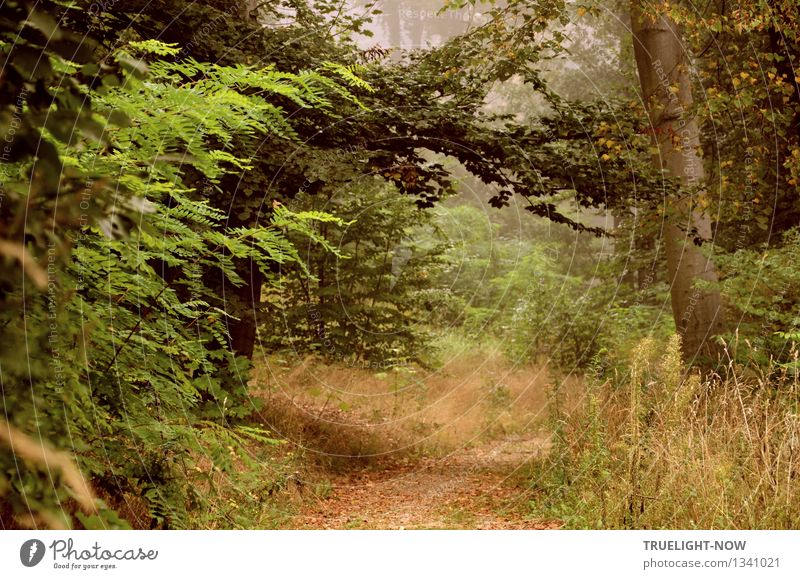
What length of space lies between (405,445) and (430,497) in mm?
2100

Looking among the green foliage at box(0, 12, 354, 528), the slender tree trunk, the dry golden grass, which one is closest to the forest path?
the dry golden grass

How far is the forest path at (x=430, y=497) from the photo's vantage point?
5.51 metres

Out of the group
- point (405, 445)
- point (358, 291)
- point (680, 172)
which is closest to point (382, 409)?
point (405, 445)

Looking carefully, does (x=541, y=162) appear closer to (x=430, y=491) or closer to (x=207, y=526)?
Result: (x=430, y=491)

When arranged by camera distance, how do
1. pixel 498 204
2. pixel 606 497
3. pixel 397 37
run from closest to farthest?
pixel 606 497 < pixel 498 204 < pixel 397 37

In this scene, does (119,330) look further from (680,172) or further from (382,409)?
(680,172)

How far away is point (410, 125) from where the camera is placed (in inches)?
297

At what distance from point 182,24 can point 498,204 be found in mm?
3864

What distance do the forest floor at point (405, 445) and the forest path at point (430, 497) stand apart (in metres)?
0.01

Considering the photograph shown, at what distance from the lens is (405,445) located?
332 inches

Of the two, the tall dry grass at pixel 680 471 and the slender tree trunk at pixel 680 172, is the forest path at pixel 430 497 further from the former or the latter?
the slender tree trunk at pixel 680 172

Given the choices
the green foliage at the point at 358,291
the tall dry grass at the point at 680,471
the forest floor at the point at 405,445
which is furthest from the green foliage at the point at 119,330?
the green foliage at the point at 358,291

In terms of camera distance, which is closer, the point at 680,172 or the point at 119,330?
the point at 119,330
